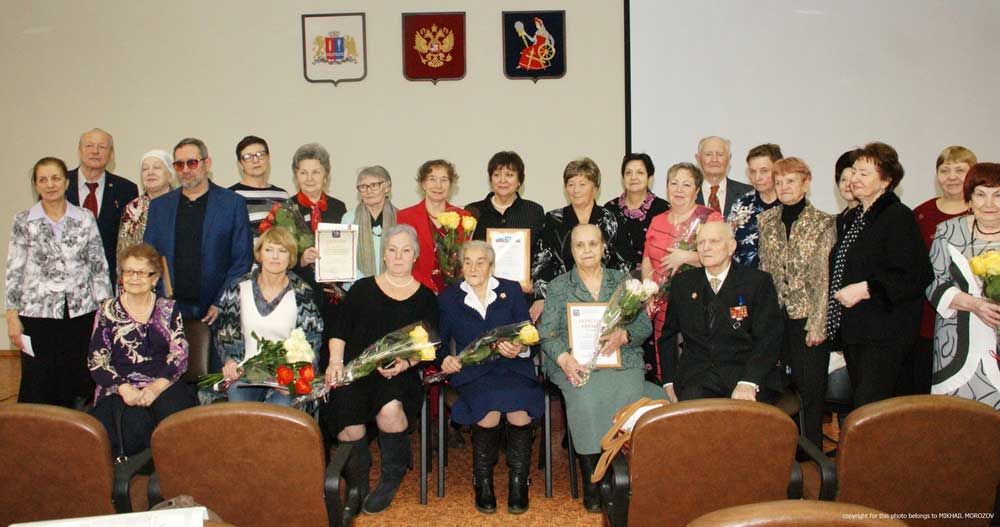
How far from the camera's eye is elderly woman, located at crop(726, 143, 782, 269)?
426cm

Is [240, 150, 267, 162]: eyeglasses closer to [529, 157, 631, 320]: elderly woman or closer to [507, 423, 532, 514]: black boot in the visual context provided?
[529, 157, 631, 320]: elderly woman

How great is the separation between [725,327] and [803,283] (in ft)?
2.01

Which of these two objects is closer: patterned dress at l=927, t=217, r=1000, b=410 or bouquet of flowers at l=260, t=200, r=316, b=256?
patterned dress at l=927, t=217, r=1000, b=410

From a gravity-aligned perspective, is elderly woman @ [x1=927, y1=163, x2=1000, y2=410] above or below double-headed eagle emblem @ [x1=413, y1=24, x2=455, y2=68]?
below

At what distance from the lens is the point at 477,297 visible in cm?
397

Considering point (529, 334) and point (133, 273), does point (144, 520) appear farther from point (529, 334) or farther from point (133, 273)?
point (133, 273)

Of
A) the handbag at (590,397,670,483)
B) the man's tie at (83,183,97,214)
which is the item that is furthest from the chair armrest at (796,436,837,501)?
the man's tie at (83,183,97,214)

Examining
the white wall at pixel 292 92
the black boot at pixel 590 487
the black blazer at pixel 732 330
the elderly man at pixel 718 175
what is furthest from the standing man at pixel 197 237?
the elderly man at pixel 718 175

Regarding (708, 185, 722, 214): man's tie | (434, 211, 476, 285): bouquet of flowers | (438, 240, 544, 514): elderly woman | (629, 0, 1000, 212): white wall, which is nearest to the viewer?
(438, 240, 544, 514): elderly woman

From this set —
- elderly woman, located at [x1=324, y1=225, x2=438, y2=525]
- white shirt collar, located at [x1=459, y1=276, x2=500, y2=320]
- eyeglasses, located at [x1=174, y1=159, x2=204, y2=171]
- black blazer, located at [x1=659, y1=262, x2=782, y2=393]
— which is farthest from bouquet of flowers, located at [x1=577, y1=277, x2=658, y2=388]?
eyeglasses, located at [x1=174, y1=159, x2=204, y2=171]

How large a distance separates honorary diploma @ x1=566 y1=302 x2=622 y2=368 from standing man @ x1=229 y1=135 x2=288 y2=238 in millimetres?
2083

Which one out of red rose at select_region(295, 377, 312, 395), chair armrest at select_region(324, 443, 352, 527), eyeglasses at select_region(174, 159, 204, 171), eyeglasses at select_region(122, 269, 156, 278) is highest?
eyeglasses at select_region(174, 159, 204, 171)

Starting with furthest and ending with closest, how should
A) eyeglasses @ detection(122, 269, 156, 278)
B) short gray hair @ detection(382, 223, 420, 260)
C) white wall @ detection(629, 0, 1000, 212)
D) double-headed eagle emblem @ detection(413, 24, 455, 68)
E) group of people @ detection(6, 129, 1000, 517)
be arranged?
double-headed eagle emblem @ detection(413, 24, 455, 68) → white wall @ detection(629, 0, 1000, 212) → short gray hair @ detection(382, 223, 420, 260) → eyeglasses @ detection(122, 269, 156, 278) → group of people @ detection(6, 129, 1000, 517)

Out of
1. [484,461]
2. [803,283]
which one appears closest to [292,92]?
[484,461]
